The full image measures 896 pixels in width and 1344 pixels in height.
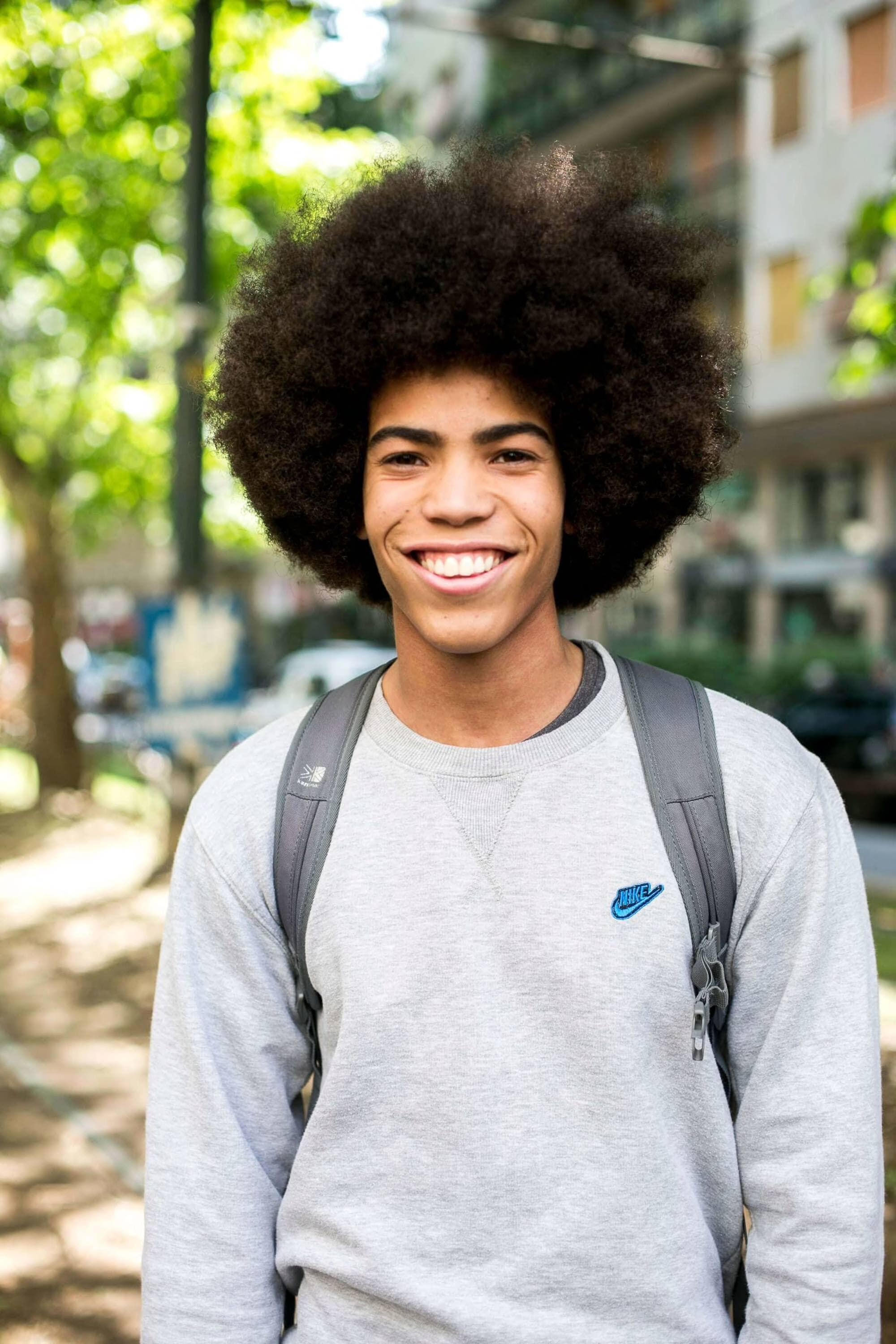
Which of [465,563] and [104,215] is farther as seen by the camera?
[104,215]

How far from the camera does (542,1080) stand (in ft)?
5.74

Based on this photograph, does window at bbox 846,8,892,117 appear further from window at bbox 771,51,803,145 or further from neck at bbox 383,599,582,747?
neck at bbox 383,599,582,747

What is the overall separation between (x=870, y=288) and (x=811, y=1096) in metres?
6.96

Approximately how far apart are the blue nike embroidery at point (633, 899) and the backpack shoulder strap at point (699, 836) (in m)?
0.04

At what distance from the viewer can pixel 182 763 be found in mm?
9703

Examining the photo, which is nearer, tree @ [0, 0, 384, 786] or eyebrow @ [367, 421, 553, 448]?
eyebrow @ [367, 421, 553, 448]

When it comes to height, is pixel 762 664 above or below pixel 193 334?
below

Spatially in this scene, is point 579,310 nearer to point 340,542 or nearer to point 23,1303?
point 340,542

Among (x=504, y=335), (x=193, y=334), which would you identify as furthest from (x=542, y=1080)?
(x=193, y=334)

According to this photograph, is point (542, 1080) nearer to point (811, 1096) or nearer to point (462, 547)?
point (811, 1096)

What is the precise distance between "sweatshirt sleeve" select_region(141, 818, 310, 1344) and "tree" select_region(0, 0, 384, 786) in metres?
8.20

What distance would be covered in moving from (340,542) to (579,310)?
0.55 m

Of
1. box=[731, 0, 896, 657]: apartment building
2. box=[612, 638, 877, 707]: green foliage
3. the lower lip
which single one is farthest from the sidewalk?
box=[731, 0, 896, 657]: apartment building

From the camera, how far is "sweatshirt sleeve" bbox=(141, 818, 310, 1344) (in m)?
1.88
